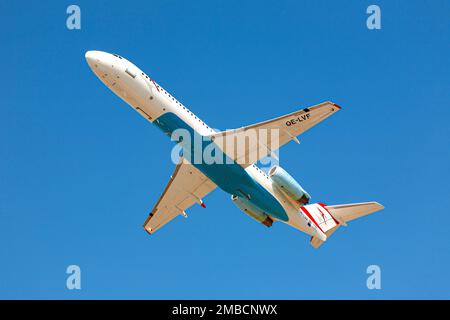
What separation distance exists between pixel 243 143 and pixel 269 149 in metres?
1.59

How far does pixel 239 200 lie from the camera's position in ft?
140

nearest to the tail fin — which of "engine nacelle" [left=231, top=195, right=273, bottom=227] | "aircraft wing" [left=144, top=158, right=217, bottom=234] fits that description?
"engine nacelle" [left=231, top=195, right=273, bottom=227]

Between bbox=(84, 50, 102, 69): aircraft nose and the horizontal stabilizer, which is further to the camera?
the horizontal stabilizer

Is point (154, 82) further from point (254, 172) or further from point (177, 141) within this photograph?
point (254, 172)

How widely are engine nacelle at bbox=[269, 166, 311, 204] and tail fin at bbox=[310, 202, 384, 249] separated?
4269 millimetres

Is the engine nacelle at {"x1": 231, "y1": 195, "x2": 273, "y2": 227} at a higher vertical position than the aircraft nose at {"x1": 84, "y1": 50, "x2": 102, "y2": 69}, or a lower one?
lower

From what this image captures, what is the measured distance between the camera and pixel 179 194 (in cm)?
4459

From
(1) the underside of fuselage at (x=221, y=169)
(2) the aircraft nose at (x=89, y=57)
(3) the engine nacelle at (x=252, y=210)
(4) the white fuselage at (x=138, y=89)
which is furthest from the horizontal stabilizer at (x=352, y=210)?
(2) the aircraft nose at (x=89, y=57)

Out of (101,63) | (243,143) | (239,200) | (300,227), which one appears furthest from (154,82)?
(300,227)

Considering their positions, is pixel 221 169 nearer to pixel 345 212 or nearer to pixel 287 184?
pixel 287 184

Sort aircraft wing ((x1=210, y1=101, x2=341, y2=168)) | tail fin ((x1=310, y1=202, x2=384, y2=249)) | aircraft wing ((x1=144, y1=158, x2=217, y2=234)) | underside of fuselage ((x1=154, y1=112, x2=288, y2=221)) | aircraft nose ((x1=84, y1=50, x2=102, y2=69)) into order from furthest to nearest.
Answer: tail fin ((x1=310, y1=202, x2=384, y2=249))
aircraft wing ((x1=144, y1=158, x2=217, y2=234))
underside of fuselage ((x1=154, y1=112, x2=288, y2=221))
aircraft nose ((x1=84, y1=50, x2=102, y2=69))
aircraft wing ((x1=210, y1=101, x2=341, y2=168))

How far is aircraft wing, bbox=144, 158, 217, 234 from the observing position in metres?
43.0

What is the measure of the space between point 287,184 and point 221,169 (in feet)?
14.9
